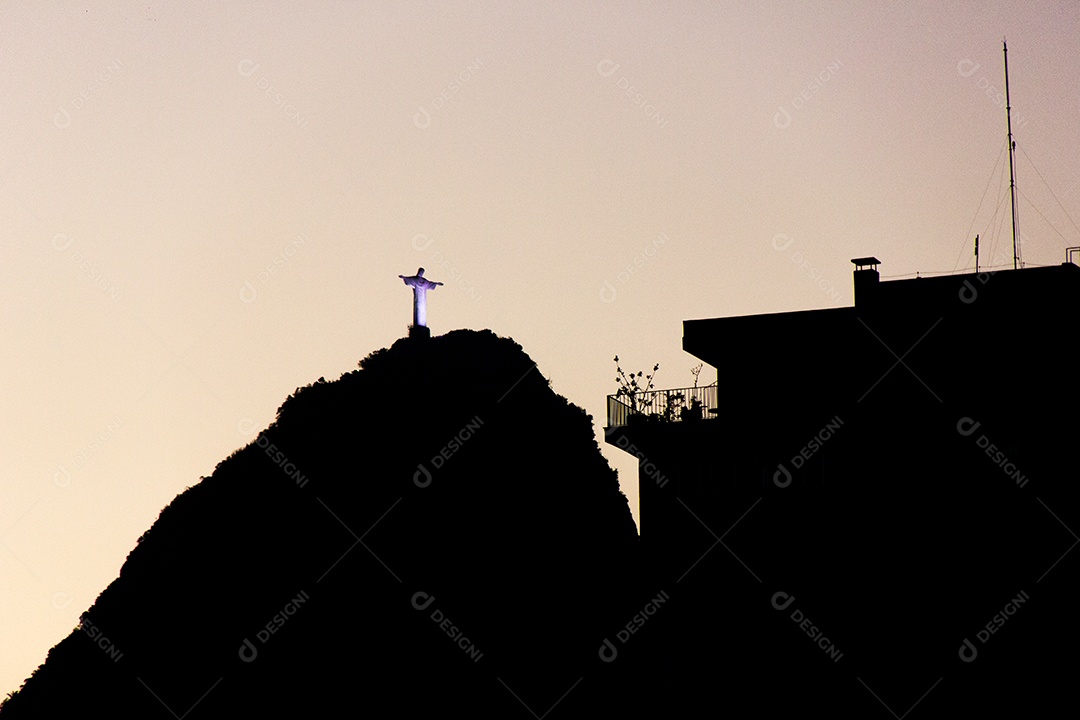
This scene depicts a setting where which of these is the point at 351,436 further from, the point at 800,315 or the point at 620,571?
the point at 800,315

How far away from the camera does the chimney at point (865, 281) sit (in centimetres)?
4838

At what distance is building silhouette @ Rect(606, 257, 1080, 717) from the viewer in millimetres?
43531

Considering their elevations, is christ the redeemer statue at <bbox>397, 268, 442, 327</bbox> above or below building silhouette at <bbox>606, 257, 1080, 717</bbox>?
above

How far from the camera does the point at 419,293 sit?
56.2 metres

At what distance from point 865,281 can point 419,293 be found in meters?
18.1

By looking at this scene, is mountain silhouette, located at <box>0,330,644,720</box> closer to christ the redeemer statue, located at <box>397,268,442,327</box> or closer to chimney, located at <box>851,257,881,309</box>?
christ the redeemer statue, located at <box>397,268,442,327</box>

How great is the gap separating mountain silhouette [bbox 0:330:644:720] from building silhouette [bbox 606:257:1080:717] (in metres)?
4.39

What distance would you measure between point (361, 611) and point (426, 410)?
10.3 metres

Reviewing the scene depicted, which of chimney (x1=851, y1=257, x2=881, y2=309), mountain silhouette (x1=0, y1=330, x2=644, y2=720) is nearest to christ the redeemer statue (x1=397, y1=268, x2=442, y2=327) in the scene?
mountain silhouette (x1=0, y1=330, x2=644, y2=720)

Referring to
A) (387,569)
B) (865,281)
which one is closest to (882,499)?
(865,281)

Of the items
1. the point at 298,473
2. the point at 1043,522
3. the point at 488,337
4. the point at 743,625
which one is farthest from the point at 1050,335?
the point at 298,473

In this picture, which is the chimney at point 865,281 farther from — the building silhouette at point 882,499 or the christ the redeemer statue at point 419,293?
the christ the redeemer statue at point 419,293

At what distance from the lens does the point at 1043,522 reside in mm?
44000

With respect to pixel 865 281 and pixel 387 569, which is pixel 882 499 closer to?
pixel 865 281
